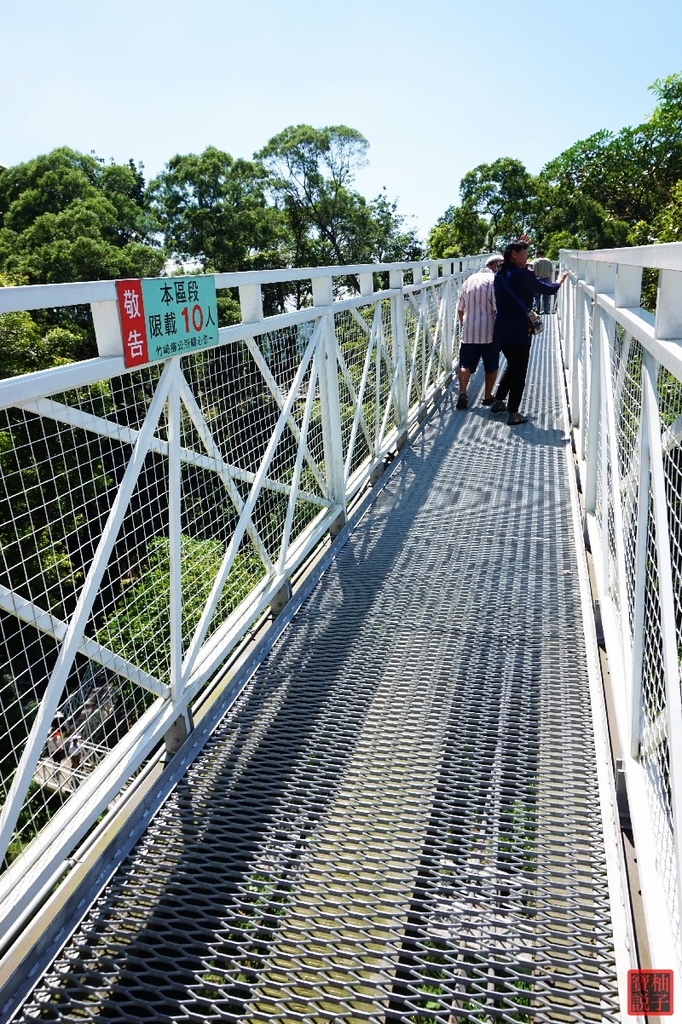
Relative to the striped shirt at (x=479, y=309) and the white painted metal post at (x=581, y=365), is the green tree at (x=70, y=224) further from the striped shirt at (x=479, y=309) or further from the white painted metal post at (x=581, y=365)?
the white painted metal post at (x=581, y=365)

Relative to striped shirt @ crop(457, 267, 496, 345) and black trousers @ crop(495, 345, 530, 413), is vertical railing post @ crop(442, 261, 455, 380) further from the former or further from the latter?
black trousers @ crop(495, 345, 530, 413)

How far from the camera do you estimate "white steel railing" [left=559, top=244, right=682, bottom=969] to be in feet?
5.05

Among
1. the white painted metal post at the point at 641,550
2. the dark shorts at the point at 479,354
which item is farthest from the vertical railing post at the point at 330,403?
the dark shorts at the point at 479,354

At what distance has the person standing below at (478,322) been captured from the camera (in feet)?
22.4

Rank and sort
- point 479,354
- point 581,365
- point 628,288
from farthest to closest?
point 479,354 < point 581,365 < point 628,288

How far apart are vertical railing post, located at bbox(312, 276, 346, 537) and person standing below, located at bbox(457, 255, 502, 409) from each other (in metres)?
3.09

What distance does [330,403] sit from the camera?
409cm

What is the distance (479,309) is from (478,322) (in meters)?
0.11

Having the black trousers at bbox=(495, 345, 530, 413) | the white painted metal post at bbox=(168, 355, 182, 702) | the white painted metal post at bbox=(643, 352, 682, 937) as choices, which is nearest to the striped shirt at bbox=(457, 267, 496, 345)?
the black trousers at bbox=(495, 345, 530, 413)

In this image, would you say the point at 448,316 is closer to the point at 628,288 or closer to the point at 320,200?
the point at 628,288

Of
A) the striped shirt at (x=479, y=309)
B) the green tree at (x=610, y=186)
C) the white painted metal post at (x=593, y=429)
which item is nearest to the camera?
the white painted metal post at (x=593, y=429)

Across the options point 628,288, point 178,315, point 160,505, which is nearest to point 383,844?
point 160,505

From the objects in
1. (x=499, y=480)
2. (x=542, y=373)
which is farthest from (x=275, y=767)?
(x=542, y=373)

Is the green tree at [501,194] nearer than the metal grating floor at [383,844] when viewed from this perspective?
No
